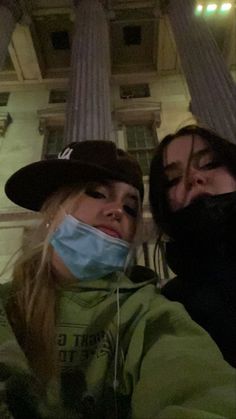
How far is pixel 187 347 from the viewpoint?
135cm

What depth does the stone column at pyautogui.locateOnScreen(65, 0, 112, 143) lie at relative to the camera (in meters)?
7.11

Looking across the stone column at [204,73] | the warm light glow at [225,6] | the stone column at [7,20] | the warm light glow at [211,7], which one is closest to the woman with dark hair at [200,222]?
the stone column at [204,73]

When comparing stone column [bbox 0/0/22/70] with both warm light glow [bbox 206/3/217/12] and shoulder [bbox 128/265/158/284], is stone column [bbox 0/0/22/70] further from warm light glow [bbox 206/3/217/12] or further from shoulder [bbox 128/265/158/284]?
shoulder [bbox 128/265/158/284]

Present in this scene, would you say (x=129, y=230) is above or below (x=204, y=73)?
below

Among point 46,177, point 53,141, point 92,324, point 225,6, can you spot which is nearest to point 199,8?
point 225,6

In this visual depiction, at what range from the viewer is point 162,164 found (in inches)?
109

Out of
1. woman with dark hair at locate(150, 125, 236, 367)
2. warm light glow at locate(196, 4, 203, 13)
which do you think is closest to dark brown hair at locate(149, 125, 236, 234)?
woman with dark hair at locate(150, 125, 236, 367)

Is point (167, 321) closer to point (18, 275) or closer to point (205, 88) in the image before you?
point (18, 275)

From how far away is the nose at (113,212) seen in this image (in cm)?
219

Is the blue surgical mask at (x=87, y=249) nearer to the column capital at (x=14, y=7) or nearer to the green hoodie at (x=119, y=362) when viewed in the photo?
the green hoodie at (x=119, y=362)

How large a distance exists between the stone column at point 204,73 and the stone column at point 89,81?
213 cm

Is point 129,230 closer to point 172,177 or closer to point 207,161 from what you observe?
point 172,177

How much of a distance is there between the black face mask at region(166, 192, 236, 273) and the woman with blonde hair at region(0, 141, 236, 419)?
0.26 m

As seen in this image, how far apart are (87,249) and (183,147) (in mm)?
1158
